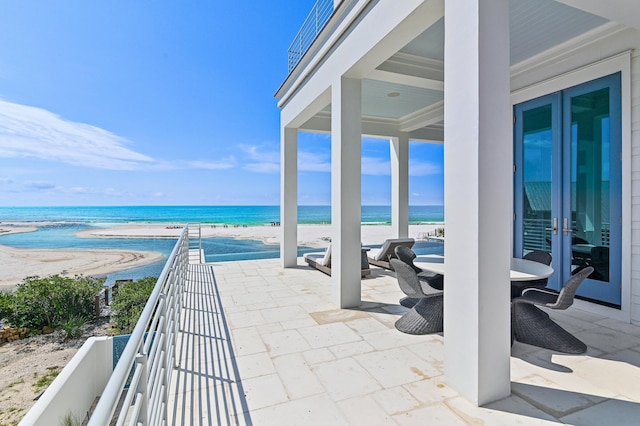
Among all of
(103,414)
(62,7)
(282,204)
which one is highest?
(62,7)

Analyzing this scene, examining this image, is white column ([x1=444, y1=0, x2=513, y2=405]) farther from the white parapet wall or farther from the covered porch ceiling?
the white parapet wall

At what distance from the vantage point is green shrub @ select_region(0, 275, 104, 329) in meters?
4.91

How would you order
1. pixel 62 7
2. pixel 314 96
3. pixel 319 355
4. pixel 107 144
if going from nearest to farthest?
pixel 319 355, pixel 314 96, pixel 62 7, pixel 107 144

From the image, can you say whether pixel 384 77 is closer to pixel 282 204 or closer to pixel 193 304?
pixel 282 204

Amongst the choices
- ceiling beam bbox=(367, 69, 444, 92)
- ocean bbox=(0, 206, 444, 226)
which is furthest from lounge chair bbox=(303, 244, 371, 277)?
ocean bbox=(0, 206, 444, 226)

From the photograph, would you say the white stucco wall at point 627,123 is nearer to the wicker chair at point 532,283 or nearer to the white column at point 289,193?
the wicker chair at point 532,283

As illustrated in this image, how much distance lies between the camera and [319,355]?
2570 millimetres

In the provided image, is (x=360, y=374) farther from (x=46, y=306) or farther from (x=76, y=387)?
(x=46, y=306)

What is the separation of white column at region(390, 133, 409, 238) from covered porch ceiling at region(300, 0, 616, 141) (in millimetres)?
1120

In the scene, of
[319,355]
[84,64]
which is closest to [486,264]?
[319,355]

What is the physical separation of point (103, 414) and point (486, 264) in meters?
1.94

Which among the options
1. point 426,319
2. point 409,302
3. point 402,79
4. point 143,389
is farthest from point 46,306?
point 402,79

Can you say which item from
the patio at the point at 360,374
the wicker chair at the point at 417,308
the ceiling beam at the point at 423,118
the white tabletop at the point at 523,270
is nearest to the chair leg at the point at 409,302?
the patio at the point at 360,374

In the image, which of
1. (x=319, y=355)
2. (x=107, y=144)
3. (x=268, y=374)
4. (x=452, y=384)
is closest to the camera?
(x=452, y=384)
